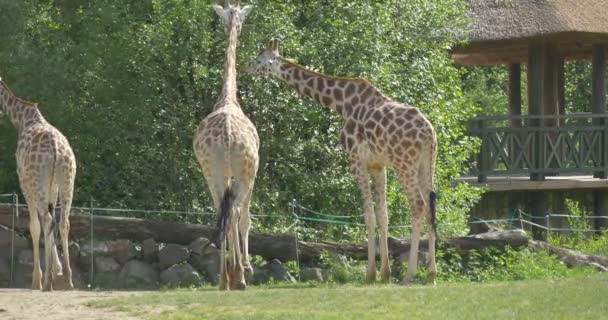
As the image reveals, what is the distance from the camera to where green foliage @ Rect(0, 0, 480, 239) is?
19.1 meters

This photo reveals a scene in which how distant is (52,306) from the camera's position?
44.5 feet

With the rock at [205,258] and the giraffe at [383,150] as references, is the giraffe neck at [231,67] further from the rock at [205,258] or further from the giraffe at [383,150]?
the rock at [205,258]

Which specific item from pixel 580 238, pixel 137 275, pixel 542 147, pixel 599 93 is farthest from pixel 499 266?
pixel 599 93

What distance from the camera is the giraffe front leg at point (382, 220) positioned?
16359 millimetres

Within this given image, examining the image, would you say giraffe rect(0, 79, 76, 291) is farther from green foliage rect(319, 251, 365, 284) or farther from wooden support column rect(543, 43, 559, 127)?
wooden support column rect(543, 43, 559, 127)

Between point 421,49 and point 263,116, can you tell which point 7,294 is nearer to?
point 263,116

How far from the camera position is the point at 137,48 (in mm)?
18922

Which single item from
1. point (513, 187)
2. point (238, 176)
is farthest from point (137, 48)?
point (513, 187)

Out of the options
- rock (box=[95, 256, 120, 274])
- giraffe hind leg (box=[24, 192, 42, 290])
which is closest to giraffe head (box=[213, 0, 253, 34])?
rock (box=[95, 256, 120, 274])

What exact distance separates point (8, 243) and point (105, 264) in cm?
128

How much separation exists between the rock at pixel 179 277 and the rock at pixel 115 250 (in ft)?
1.64

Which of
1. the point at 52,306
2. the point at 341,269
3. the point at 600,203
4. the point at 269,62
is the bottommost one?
the point at 52,306

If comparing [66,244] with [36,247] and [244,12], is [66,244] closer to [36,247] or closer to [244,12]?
[36,247]

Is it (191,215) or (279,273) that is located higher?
(191,215)
